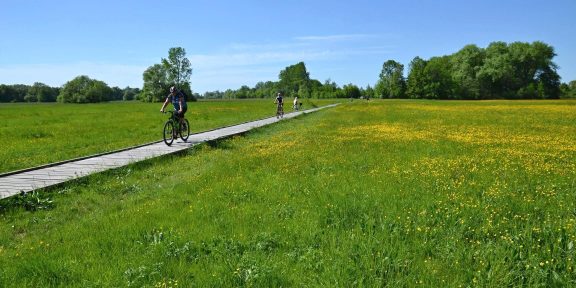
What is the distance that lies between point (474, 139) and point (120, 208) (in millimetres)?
14773

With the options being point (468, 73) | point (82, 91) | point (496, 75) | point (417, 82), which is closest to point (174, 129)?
point (496, 75)

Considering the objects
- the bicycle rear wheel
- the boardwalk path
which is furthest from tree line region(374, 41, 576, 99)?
the boardwalk path

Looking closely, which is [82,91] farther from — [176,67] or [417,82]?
[417,82]

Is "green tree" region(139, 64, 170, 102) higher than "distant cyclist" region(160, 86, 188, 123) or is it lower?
higher

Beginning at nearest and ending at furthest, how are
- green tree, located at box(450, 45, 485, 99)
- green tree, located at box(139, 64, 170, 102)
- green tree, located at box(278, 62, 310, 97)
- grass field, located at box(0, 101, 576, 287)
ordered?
grass field, located at box(0, 101, 576, 287)
green tree, located at box(450, 45, 485, 99)
green tree, located at box(139, 64, 170, 102)
green tree, located at box(278, 62, 310, 97)

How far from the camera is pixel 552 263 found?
423 centimetres

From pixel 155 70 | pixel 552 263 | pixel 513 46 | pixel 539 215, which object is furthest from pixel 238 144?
pixel 513 46

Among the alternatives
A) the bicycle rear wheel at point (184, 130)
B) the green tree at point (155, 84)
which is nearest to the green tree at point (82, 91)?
the green tree at point (155, 84)

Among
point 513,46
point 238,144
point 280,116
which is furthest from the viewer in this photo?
point 513,46

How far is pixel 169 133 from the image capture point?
618 inches

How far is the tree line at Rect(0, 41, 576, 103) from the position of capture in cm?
11806

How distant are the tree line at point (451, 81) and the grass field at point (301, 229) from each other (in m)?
122

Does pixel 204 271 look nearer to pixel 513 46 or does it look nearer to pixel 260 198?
pixel 260 198

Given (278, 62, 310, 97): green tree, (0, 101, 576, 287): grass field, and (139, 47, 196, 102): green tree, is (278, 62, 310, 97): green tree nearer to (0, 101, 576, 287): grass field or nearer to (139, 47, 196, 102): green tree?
(139, 47, 196, 102): green tree
